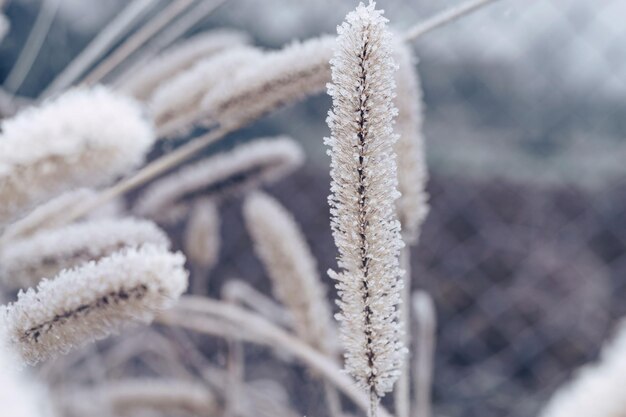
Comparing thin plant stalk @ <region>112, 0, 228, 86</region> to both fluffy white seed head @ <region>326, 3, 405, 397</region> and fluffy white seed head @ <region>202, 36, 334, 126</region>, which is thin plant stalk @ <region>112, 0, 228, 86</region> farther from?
fluffy white seed head @ <region>326, 3, 405, 397</region>

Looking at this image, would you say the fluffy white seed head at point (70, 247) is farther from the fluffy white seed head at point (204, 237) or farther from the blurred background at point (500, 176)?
the blurred background at point (500, 176)

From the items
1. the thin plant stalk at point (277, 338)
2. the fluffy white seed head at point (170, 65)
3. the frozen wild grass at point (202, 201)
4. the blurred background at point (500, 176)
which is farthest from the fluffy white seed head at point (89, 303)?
the blurred background at point (500, 176)

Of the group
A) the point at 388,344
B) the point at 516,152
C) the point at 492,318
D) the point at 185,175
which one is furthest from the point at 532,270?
the point at 388,344

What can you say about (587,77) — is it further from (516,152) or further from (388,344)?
(388,344)

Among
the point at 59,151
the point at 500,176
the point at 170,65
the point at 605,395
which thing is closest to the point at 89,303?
the point at 59,151

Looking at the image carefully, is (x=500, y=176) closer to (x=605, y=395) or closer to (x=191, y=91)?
(x=191, y=91)

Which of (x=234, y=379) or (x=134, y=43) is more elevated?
(x=134, y=43)
